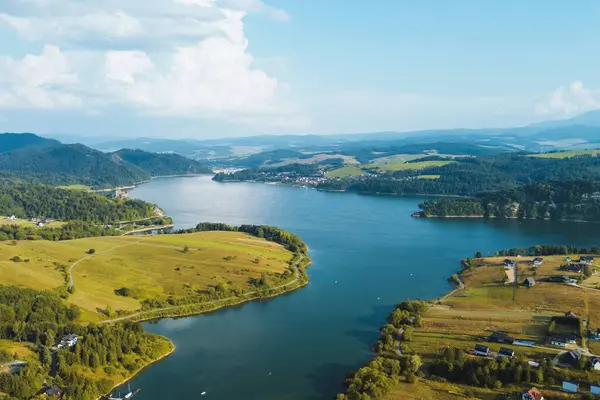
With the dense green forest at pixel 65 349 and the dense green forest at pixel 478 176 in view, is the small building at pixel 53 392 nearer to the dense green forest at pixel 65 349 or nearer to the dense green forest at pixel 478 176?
the dense green forest at pixel 65 349

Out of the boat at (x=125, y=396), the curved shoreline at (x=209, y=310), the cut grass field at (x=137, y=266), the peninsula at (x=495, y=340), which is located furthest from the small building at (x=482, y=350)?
the cut grass field at (x=137, y=266)

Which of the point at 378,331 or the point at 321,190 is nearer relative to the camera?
the point at 378,331

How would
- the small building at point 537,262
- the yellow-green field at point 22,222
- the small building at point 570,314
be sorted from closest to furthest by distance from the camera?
the small building at point 570,314
the small building at point 537,262
the yellow-green field at point 22,222

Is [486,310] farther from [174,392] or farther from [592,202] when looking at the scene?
[592,202]

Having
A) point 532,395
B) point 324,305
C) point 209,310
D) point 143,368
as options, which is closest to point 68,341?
point 143,368

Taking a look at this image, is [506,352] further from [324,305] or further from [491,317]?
[324,305]

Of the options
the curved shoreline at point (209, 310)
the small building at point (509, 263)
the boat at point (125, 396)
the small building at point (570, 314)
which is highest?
the small building at point (509, 263)

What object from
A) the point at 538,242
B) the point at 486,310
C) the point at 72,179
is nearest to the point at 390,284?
the point at 486,310

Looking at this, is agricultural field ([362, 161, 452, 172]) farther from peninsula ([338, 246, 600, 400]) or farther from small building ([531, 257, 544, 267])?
peninsula ([338, 246, 600, 400])
